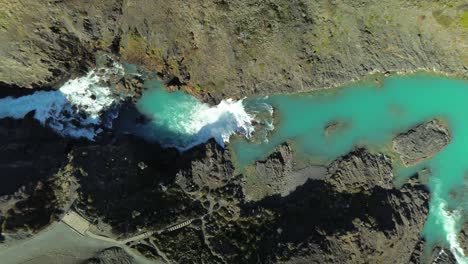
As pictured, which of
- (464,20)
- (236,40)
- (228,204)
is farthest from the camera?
(228,204)

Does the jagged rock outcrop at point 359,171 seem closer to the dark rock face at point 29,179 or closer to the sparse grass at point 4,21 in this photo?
the dark rock face at point 29,179

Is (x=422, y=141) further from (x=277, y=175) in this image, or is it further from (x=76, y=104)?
(x=76, y=104)

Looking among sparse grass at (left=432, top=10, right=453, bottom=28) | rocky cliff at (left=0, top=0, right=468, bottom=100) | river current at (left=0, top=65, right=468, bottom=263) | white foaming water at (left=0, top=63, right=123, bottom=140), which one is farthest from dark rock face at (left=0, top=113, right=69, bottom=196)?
sparse grass at (left=432, top=10, right=453, bottom=28)

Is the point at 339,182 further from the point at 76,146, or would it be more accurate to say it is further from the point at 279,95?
the point at 76,146

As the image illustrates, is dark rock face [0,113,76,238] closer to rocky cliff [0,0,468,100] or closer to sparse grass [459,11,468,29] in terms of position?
rocky cliff [0,0,468,100]

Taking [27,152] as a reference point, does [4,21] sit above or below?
above

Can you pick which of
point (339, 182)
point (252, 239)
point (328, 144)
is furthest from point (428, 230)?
point (252, 239)

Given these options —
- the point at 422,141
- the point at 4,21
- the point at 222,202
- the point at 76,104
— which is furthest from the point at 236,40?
the point at 422,141
